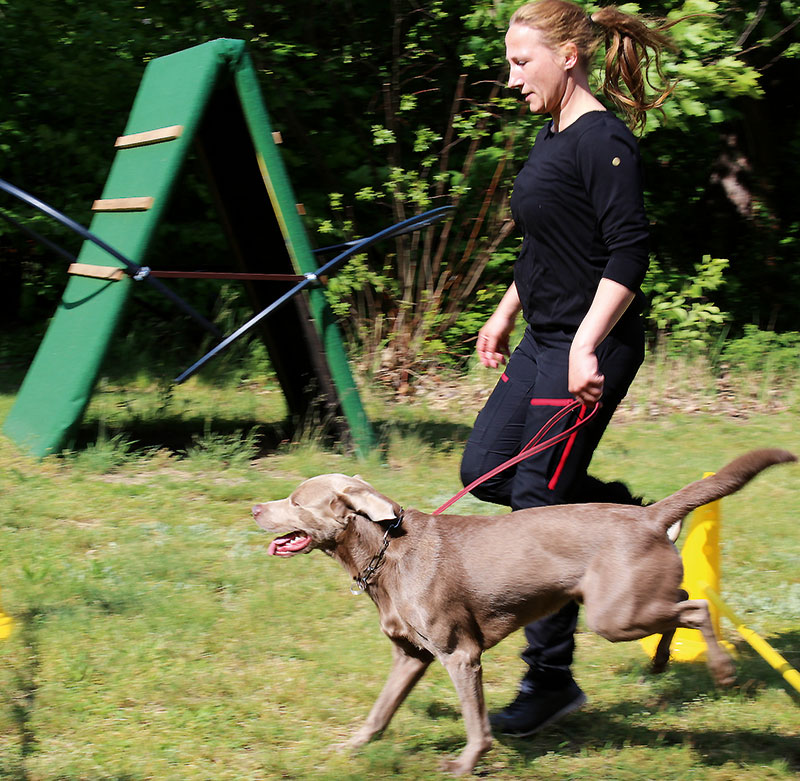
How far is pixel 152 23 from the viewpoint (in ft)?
32.0

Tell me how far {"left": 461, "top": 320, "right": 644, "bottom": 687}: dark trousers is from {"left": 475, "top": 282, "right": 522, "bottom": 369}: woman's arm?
30cm

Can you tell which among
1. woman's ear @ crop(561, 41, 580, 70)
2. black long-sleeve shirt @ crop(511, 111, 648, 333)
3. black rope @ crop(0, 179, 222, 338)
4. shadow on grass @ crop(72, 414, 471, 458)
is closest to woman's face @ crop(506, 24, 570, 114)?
woman's ear @ crop(561, 41, 580, 70)

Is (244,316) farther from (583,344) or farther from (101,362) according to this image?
(583,344)

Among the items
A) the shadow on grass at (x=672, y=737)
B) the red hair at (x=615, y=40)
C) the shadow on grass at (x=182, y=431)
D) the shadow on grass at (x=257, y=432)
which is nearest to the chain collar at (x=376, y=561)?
the shadow on grass at (x=672, y=737)

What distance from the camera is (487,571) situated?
3359 mm

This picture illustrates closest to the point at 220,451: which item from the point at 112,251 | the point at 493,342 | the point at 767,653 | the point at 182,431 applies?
the point at 182,431

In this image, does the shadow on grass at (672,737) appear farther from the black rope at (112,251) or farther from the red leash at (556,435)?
the black rope at (112,251)

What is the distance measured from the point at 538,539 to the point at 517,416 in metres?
0.51

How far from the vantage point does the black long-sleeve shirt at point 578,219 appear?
321 centimetres

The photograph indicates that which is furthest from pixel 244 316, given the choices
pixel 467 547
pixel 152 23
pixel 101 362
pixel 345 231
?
pixel 467 547

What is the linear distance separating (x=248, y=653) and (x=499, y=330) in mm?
1684

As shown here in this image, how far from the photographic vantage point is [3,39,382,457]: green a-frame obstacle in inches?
244

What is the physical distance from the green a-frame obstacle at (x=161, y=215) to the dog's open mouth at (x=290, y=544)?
9.91 ft

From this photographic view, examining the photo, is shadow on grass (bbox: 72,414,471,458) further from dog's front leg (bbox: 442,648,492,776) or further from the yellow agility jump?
dog's front leg (bbox: 442,648,492,776)
